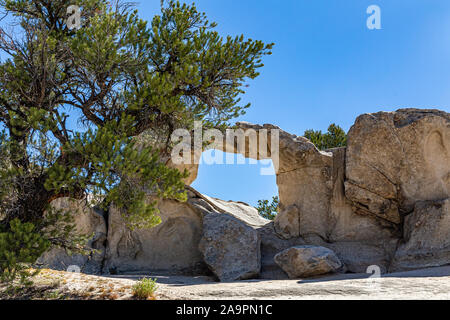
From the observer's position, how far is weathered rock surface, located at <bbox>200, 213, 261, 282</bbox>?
47.5 ft

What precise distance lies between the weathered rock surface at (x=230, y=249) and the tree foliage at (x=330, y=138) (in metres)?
10.5

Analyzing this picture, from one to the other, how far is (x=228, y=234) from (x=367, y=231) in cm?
591

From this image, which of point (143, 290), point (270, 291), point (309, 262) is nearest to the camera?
point (143, 290)

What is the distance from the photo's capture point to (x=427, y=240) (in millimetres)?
13883

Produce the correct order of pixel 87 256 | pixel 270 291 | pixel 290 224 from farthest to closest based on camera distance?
pixel 290 224 → pixel 87 256 → pixel 270 291

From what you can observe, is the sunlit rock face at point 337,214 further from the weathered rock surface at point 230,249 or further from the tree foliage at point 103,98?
the tree foliage at point 103,98

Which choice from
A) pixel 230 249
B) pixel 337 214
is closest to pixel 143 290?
pixel 230 249

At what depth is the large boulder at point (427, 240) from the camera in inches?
528

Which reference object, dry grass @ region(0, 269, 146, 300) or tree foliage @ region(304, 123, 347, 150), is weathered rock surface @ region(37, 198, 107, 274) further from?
tree foliage @ region(304, 123, 347, 150)

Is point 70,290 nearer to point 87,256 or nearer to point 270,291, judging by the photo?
point 270,291

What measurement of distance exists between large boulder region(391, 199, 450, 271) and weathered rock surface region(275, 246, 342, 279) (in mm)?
2629

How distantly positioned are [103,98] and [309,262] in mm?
8384

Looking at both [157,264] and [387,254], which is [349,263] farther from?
[157,264]
